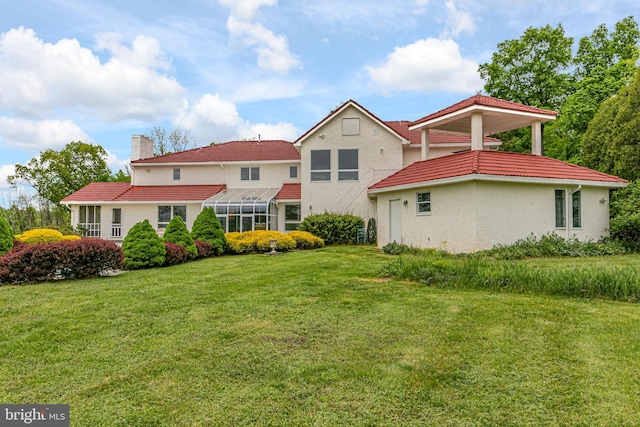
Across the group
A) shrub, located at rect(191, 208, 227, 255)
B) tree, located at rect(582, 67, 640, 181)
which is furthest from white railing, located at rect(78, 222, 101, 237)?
tree, located at rect(582, 67, 640, 181)

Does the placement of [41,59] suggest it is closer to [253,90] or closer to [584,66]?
[253,90]

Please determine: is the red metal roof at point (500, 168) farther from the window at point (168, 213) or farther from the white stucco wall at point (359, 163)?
the window at point (168, 213)

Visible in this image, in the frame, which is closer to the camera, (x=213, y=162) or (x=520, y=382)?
(x=520, y=382)

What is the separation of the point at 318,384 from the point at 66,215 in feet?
129

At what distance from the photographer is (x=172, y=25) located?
14688 millimetres

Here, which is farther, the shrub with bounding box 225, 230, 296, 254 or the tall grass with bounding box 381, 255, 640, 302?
the shrub with bounding box 225, 230, 296, 254

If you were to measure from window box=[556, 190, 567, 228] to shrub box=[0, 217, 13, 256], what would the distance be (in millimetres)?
18988

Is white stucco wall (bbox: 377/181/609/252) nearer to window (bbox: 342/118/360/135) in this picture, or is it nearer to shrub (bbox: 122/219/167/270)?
window (bbox: 342/118/360/135)

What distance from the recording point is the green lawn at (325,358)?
342 cm

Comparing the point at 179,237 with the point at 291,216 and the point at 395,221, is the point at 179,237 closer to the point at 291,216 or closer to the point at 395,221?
the point at 395,221

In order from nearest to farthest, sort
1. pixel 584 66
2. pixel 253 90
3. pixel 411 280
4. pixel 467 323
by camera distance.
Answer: pixel 467 323 < pixel 411 280 < pixel 253 90 < pixel 584 66

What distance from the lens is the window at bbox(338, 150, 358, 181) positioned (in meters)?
24.2

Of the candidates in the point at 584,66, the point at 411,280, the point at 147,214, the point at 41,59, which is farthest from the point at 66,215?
the point at 584,66

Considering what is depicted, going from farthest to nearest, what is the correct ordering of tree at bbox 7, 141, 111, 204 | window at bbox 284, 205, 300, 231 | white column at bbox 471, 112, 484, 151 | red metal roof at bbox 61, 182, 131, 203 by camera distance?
tree at bbox 7, 141, 111, 204, red metal roof at bbox 61, 182, 131, 203, window at bbox 284, 205, 300, 231, white column at bbox 471, 112, 484, 151
